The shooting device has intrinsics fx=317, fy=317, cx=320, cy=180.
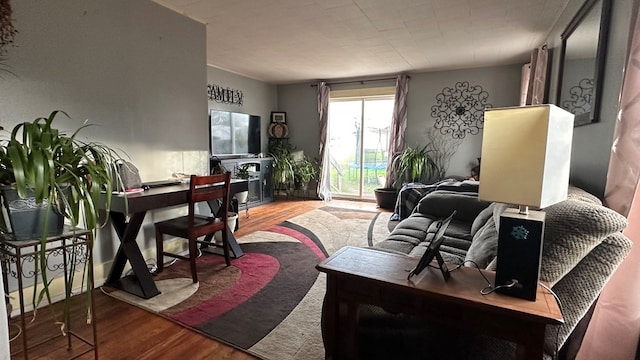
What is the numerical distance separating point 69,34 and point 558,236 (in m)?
2.97

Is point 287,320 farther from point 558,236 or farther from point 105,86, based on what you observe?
point 105,86

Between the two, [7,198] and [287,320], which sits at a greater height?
[7,198]

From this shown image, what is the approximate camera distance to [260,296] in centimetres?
224

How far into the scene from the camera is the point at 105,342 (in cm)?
172

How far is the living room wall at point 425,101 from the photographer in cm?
470

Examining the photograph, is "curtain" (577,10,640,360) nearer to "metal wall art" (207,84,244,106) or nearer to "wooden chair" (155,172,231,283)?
"wooden chair" (155,172,231,283)

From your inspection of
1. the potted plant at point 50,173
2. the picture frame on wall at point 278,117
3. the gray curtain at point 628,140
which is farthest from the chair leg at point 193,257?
the picture frame on wall at point 278,117

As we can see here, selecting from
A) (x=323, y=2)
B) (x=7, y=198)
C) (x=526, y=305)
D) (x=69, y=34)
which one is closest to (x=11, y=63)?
(x=69, y=34)

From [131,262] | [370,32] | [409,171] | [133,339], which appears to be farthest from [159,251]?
[409,171]

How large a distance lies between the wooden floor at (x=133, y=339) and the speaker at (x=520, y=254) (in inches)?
50.9

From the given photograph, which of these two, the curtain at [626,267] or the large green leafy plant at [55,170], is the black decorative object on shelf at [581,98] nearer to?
the curtain at [626,267]

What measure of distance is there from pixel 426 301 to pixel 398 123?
451 cm

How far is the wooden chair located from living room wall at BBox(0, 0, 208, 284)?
0.43 meters

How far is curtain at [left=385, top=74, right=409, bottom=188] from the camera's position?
521cm
